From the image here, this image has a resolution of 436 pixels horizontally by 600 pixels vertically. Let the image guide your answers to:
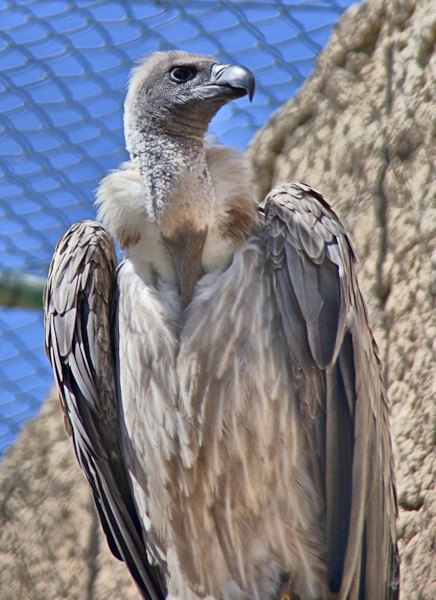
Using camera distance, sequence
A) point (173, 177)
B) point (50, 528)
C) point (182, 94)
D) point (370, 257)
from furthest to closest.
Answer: point (50, 528)
point (370, 257)
point (182, 94)
point (173, 177)

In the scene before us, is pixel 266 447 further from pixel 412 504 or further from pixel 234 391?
pixel 412 504

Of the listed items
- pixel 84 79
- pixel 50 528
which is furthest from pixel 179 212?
pixel 50 528

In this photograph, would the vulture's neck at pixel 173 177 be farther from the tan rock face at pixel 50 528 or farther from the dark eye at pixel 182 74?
the tan rock face at pixel 50 528

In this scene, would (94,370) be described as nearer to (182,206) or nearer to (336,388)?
(182,206)

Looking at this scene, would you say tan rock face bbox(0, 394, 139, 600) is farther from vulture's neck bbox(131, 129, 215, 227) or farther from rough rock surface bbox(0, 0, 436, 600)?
vulture's neck bbox(131, 129, 215, 227)

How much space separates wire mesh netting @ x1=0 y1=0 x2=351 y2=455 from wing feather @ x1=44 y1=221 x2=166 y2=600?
1378 millimetres

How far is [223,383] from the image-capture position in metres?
3.69

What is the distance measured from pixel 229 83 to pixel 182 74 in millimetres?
269

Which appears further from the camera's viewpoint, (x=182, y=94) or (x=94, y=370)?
(x=182, y=94)

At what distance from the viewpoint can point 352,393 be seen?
3666mm

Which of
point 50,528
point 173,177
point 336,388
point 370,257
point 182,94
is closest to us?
point 336,388

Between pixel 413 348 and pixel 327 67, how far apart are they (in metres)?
1.55

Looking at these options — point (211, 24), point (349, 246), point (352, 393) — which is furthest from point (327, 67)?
point (352, 393)

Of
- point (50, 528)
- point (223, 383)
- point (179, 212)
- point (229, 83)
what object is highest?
point (229, 83)
